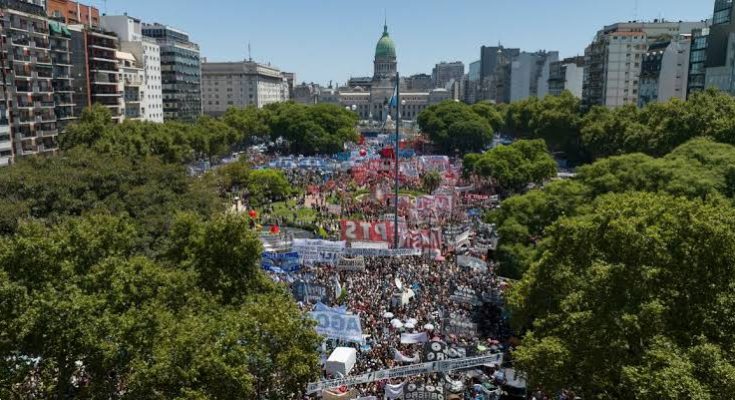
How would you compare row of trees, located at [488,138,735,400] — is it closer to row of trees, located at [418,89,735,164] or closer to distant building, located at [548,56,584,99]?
row of trees, located at [418,89,735,164]

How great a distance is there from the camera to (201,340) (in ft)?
47.3

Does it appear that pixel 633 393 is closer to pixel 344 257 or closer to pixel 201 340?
pixel 201 340

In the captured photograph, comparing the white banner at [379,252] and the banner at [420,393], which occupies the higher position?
the white banner at [379,252]

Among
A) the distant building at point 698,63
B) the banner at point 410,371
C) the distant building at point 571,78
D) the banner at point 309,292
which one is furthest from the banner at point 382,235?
the distant building at point 571,78

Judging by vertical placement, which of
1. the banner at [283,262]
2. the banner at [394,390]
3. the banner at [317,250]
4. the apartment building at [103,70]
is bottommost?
the banner at [394,390]

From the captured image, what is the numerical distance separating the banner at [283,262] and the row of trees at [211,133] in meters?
19.5

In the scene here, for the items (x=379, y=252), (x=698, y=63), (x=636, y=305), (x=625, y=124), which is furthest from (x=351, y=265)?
(x=698, y=63)

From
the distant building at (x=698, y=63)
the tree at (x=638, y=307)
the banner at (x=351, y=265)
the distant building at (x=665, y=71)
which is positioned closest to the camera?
the tree at (x=638, y=307)

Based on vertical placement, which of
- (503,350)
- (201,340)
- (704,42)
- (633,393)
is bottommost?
(503,350)

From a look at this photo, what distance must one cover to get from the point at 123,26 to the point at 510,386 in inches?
3156

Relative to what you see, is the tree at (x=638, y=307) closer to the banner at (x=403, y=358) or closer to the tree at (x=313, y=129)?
the banner at (x=403, y=358)

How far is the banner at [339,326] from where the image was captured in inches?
862

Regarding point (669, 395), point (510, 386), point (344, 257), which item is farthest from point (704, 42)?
point (669, 395)

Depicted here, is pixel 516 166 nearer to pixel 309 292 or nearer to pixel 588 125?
pixel 588 125
